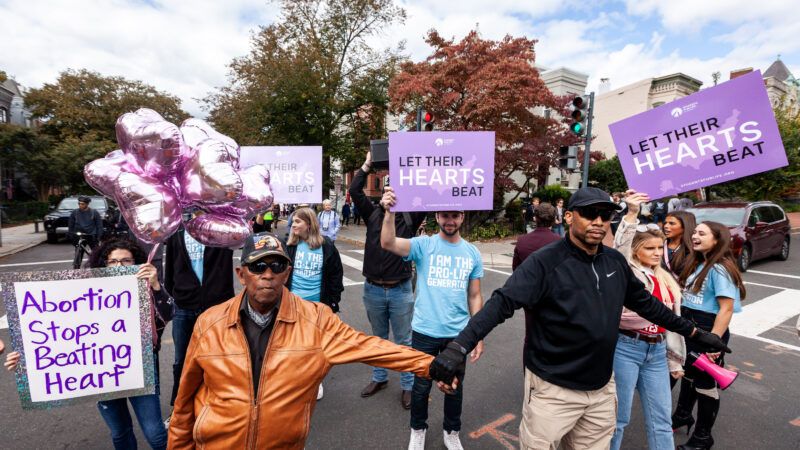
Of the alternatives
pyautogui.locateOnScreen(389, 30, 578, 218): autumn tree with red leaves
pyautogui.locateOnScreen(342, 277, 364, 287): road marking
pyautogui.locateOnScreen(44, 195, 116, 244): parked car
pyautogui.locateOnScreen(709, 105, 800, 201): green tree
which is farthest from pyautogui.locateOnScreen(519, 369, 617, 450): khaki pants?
pyautogui.locateOnScreen(709, 105, 800, 201): green tree

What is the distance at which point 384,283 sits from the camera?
395cm

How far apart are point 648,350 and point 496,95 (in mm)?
11625

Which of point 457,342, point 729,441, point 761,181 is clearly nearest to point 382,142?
point 457,342

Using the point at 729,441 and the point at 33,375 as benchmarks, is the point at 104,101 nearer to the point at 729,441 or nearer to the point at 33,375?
the point at 33,375

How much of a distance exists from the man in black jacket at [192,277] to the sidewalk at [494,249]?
8.51 metres

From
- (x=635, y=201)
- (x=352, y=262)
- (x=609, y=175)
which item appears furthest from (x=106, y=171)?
(x=609, y=175)

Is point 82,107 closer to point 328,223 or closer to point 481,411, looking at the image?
point 328,223

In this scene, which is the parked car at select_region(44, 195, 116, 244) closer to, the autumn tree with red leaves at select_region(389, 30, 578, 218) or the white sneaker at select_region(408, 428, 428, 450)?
the autumn tree with red leaves at select_region(389, 30, 578, 218)

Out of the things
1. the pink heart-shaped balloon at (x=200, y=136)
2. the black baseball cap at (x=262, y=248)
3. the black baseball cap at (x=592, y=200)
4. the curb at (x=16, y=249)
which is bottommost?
the curb at (x=16, y=249)

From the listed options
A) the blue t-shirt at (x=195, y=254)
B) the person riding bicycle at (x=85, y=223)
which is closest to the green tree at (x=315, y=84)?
the person riding bicycle at (x=85, y=223)

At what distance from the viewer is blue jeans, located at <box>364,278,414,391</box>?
3.99 metres

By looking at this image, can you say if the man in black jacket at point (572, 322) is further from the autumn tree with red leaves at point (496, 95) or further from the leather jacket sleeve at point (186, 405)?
the autumn tree with red leaves at point (496, 95)

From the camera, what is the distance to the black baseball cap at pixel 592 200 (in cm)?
211

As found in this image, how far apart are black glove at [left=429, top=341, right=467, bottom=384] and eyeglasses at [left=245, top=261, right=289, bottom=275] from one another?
0.88 m
